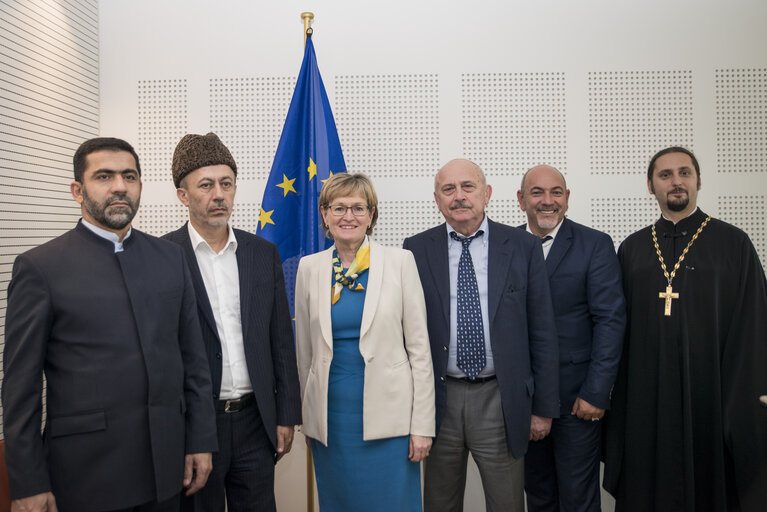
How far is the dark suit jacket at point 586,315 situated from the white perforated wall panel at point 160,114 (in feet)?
8.66

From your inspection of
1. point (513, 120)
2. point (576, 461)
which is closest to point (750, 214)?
point (513, 120)

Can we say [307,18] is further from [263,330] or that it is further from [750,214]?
[750,214]

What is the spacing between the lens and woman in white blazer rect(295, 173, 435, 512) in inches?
78.1

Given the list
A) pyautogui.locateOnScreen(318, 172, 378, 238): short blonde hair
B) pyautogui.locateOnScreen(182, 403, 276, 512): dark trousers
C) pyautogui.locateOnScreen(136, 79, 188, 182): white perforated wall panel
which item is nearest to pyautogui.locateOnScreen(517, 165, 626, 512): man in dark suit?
pyautogui.locateOnScreen(318, 172, 378, 238): short blonde hair

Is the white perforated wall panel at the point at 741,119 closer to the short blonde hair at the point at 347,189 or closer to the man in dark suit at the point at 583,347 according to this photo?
A: the man in dark suit at the point at 583,347

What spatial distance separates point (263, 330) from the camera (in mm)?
2059

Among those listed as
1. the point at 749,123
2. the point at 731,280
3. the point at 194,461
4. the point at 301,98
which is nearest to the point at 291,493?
the point at 194,461

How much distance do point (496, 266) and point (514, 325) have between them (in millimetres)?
274

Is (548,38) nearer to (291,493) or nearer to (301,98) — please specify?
(301,98)

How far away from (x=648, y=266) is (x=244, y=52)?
113 inches

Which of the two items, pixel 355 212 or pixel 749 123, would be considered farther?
pixel 749 123

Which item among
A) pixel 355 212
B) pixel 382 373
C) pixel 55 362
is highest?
pixel 355 212

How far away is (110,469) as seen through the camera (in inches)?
61.4

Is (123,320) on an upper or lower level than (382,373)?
upper
